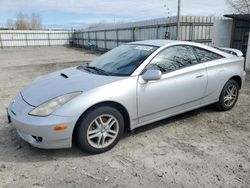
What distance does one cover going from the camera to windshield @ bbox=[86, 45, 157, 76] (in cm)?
340

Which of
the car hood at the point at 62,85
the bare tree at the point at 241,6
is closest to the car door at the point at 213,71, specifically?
the car hood at the point at 62,85

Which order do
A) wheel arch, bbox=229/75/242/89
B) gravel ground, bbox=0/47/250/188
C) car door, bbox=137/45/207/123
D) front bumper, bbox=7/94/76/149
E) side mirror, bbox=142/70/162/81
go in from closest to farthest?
gravel ground, bbox=0/47/250/188 < front bumper, bbox=7/94/76/149 < side mirror, bbox=142/70/162/81 < car door, bbox=137/45/207/123 < wheel arch, bbox=229/75/242/89

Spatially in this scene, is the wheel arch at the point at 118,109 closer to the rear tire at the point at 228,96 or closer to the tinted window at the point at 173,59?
the tinted window at the point at 173,59

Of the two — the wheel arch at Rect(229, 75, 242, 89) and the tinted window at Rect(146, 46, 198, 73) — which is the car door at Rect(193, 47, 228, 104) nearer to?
the tinted window at Rect(146, 46, 198, 73)

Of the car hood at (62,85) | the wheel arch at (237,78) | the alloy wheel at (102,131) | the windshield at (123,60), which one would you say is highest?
the windshield at (123,60)

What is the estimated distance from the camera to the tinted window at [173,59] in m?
3.48

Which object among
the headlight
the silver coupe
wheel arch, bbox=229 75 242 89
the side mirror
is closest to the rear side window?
the silver coupe

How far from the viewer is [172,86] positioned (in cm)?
351

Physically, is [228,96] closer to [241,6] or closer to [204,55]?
[204,55]

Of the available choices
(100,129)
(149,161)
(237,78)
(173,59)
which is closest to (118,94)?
(100,129)

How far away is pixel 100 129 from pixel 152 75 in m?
1.01

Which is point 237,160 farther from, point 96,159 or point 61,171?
point 61,171

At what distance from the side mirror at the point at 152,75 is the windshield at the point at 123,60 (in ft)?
0.71

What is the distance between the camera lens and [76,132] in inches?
115
